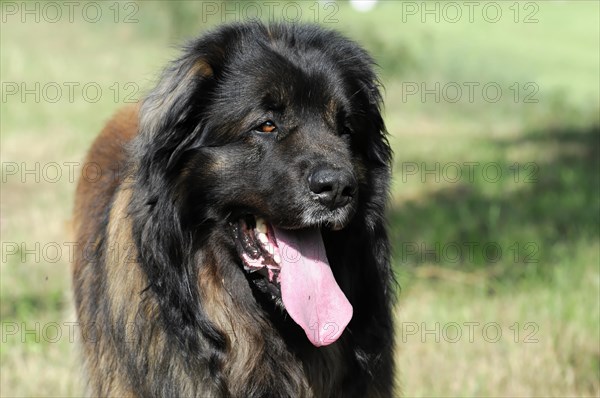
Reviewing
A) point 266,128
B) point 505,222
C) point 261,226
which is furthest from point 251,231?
point 505,222

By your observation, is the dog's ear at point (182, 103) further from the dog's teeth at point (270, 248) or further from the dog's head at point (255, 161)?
the dog's teeth at point (270, 248)

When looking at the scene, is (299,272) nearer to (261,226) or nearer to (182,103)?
(261,226)

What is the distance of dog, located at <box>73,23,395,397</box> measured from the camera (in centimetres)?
379


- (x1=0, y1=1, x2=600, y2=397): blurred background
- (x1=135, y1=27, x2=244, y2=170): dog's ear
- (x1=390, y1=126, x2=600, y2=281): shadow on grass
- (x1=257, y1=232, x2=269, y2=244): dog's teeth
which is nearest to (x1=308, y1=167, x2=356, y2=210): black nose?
(x1=257, y1=232, x2=269, y2=244): dog's teeth

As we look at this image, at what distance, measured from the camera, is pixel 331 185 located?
357 cm

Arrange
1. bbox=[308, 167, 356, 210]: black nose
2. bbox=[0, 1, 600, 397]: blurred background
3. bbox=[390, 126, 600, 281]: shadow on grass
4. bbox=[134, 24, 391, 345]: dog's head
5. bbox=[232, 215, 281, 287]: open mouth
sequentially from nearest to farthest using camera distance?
bbox=[308, 167, 356, 210]: black nose → bbox=[134, 24, 391, 345]: dog's head → bbox=[232, 215, 281, 287]: open mouth → bbox=[0, 1, 600, 397]: blurred background → bbox=[390, 126, 600, 281]: shadow on grass

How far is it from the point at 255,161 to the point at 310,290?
66cm

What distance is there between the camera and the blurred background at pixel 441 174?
6.01 m

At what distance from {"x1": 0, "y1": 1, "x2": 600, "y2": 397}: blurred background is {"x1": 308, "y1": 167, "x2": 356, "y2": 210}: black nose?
119cm

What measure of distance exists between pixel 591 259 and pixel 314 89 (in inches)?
192

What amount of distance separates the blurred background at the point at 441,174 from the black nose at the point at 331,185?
1.19 m

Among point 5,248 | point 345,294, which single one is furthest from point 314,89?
point 5,248

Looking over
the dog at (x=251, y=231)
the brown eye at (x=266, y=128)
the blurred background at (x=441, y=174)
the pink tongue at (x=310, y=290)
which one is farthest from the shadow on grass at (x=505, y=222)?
the brown eye at (x=266, y=128)

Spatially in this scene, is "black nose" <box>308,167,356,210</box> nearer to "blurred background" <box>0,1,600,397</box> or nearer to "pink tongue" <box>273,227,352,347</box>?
"pink tongue" <box>273,227,352,347</box>
